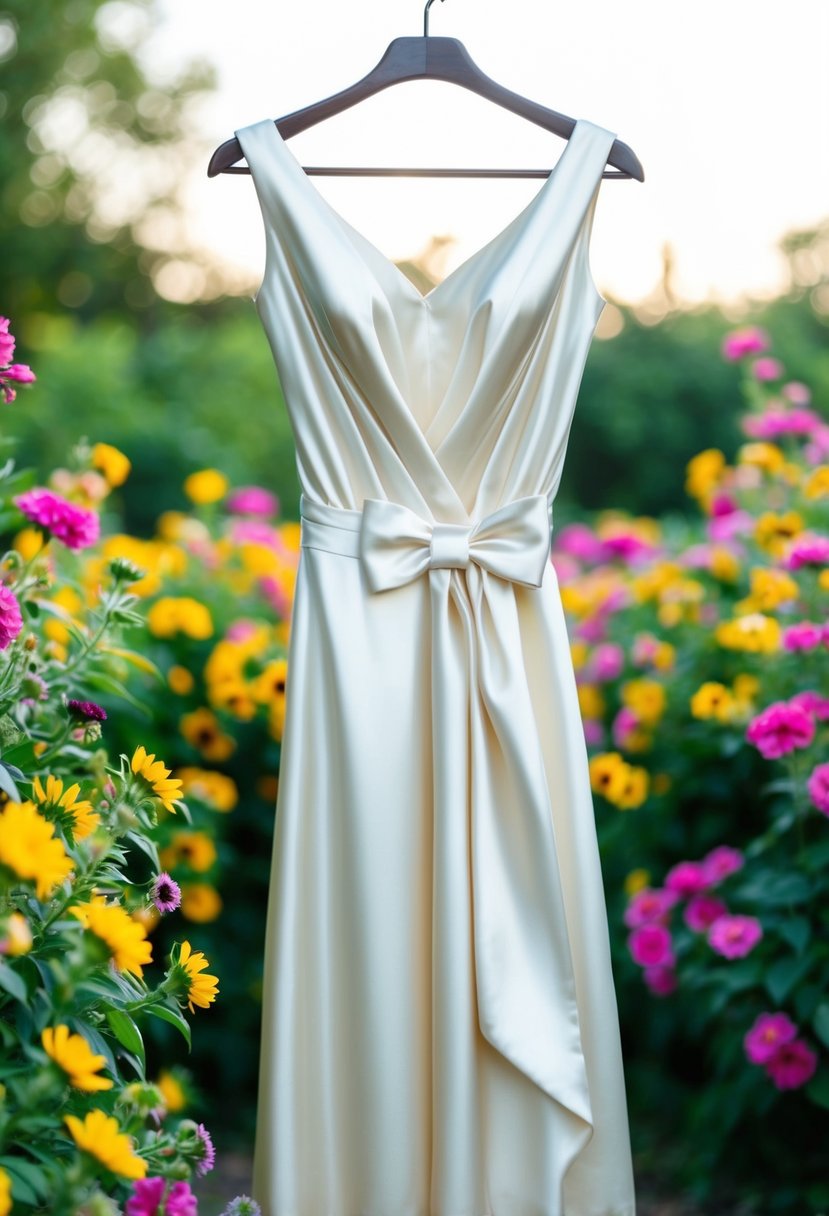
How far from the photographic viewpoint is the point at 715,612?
3055 millimetres

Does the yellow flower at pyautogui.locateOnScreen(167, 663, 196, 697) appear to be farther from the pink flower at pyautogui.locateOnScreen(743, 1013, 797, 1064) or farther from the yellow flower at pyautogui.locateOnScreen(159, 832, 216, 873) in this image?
the pink flower at pyautogui.locateOnScreen(743, 1013, 797, 1064)

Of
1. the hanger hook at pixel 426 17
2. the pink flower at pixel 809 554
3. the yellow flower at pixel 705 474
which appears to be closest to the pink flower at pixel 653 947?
the pink flower at pixel 809 554

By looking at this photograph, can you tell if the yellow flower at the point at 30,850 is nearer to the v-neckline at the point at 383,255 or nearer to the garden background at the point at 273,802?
the garden background at the point at 273,802

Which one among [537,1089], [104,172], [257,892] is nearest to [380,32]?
[257,892]

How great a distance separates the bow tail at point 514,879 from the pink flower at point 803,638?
83 centimetres

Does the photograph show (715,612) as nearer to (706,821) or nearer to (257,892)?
(706,821)

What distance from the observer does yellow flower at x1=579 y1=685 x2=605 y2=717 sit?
3.37 meters

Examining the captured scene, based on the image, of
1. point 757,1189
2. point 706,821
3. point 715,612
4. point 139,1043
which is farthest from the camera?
point 715,612

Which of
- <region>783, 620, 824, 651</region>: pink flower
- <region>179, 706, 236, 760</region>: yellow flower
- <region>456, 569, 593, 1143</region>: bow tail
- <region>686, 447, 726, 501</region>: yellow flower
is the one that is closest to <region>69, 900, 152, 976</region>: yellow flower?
<region>456, 569, 593, 1143</region>: bow tail

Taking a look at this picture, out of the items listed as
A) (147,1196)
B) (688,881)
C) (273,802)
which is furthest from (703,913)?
(147,1196)

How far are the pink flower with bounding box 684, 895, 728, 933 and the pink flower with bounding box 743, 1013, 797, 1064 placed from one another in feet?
0.97

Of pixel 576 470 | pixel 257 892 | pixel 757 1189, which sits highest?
pixel 576 470

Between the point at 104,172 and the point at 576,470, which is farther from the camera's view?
the point at 104,172

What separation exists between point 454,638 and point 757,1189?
5.09ft
